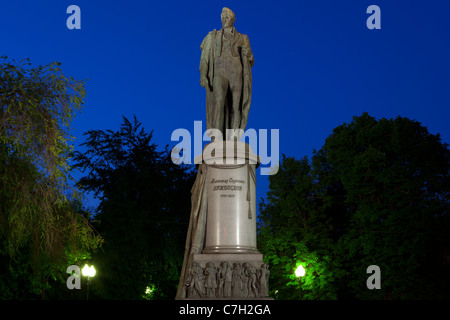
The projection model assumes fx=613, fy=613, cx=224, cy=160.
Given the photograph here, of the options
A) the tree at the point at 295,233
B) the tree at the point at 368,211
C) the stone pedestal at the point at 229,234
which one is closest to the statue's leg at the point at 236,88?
the stone pedestal at the point at 229,234

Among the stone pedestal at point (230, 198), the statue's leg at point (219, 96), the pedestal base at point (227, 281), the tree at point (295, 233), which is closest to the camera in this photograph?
the pedestal base at point (227, 281)

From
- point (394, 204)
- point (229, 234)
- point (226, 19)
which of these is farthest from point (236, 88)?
point (394, 204)

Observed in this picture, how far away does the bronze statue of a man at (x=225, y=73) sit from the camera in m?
14.5

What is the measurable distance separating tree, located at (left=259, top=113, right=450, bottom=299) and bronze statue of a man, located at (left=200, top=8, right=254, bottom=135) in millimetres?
22398

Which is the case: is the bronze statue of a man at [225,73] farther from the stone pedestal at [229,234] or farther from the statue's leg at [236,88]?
the stone pedestal at [229,234]

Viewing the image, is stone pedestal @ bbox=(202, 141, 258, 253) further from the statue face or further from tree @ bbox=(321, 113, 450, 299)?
tree @ bbox=(321, 113, 450, 299)

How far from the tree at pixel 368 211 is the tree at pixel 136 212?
717 centimetres

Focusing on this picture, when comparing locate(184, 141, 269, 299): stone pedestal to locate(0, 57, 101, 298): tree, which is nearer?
locate(184, 141, 269, 299): stone pedestal

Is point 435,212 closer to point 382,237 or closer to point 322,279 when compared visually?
point 382,237

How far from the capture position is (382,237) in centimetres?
3609

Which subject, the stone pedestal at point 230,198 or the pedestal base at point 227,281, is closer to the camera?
the pedestal base at point 227,281

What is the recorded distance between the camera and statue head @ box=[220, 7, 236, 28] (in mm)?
14617

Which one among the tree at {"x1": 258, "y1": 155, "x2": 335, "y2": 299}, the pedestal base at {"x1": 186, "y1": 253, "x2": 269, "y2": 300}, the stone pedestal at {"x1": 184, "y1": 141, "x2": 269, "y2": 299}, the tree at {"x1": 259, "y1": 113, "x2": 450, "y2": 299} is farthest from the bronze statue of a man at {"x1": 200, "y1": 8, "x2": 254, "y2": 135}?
the tree at {"x1": 258, "y1": 155, "x2": 335, "y2": 299}
